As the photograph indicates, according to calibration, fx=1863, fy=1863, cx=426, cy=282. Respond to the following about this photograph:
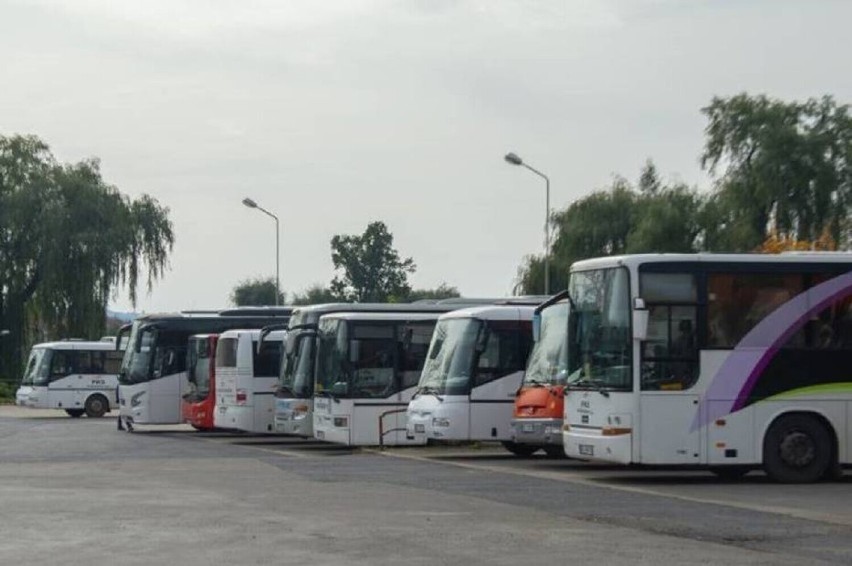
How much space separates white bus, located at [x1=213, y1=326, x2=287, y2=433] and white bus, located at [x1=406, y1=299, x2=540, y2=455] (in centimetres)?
925

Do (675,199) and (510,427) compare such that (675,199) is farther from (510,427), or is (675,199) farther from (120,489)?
(120,489)

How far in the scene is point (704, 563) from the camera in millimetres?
14172

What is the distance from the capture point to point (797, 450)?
971 inches

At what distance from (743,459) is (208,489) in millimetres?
7095

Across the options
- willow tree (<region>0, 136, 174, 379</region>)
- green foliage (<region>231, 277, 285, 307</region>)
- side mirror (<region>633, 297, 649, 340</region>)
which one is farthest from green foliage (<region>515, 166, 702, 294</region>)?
green foliage (<region>231, 277, 285, 307</region>)

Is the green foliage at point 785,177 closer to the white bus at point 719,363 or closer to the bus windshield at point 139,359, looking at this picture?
the bus windshield at point 139,359

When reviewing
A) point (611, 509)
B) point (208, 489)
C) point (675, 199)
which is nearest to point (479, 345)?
point (208, 489)

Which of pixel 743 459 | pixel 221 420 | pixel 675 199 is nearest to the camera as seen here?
pixel 743 459

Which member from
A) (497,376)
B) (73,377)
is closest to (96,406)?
(73,377)

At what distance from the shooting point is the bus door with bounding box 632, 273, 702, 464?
24.2m

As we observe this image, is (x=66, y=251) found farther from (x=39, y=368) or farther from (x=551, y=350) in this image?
(x=551, y=350)

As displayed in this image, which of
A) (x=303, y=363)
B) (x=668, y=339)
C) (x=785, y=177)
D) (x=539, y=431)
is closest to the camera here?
(x=668, y=339)

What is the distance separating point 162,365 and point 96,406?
15.9 m

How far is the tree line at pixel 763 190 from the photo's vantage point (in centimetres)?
5938
